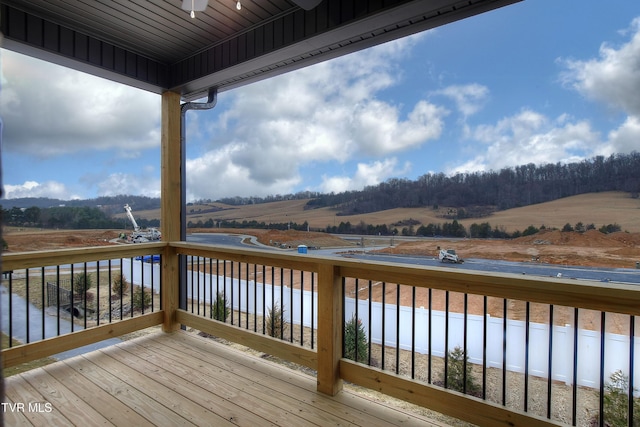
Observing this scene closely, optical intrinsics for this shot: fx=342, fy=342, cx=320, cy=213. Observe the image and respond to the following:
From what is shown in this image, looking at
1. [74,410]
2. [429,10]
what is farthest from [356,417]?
[429,10]

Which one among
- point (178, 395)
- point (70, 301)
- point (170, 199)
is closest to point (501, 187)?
point (178, 395)

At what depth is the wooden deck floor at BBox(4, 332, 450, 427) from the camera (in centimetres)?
208

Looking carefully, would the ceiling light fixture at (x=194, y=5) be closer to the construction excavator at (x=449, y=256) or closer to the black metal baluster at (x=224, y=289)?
the black metal baluster at (x=224, y=289)

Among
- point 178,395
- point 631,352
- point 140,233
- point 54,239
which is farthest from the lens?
point 140,233

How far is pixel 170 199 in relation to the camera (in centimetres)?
359

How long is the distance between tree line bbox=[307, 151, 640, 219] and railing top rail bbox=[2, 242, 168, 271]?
213 centimetres

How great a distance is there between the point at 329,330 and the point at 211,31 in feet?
8.53

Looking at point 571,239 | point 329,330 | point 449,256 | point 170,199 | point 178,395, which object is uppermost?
point 170,199

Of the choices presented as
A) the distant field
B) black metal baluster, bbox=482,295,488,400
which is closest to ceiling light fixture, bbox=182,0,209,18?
the distant field

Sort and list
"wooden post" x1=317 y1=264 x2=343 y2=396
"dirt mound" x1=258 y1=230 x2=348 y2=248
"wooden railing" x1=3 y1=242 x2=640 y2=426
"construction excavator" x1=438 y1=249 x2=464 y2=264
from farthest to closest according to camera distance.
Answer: "dirt mound" x1=258 y1=230 x2=348 y2=248, "wooden post" x1=317 y1=264 x2=343 y2=396, "construction excavator" x1=438 y1=249 x2=464 y2=264, "wooden railing" x1=3 y1=242 x2=640 y2=426

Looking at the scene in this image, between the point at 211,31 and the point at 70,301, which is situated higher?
the point at 211,31

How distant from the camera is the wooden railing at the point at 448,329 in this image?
172 centimetres

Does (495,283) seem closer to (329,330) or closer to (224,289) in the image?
(329,330)

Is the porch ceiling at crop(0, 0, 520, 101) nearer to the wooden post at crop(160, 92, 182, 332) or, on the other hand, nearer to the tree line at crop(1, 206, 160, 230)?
the wooden post at crop(160, 92, 182, 332)
